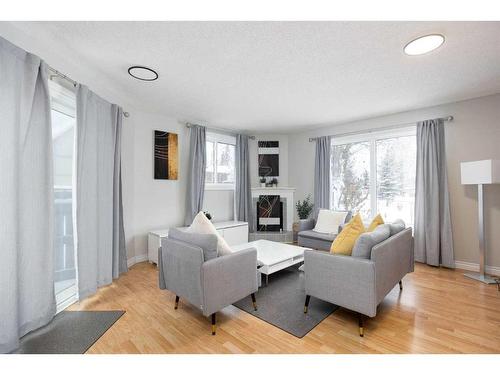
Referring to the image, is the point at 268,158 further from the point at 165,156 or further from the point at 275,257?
the point at 275,257

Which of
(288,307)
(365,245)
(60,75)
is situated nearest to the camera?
(365,245)

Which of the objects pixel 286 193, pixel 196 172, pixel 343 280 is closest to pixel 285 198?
pixel 286 193

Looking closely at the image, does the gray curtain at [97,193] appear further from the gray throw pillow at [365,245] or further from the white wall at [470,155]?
the white wall at [470,155]

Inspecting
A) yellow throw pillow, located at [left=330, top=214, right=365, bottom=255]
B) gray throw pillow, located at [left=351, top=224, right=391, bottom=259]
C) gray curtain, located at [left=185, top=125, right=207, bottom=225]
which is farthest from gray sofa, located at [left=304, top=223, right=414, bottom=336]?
gray curtain, located at [left=185, top=125, right=207, bottom=225]

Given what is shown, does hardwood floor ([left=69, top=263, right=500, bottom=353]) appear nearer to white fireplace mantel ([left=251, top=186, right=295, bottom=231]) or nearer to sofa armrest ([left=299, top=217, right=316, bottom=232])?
sofa armrest ([left=299, top=217, right=316, bottom=232])

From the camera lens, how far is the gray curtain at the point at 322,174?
4.76 metres

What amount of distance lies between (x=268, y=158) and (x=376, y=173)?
2.23m

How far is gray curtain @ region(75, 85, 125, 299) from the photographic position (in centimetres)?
242

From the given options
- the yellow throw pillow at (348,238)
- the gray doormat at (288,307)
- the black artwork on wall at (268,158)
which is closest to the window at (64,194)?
the gray doormat at (288,307)

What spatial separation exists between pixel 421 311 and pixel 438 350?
2.00 ft

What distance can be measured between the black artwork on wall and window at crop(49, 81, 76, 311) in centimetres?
359

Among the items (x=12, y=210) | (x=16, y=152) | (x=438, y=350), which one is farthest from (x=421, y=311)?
(x=16, y=152)

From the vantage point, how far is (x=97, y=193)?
265cm
